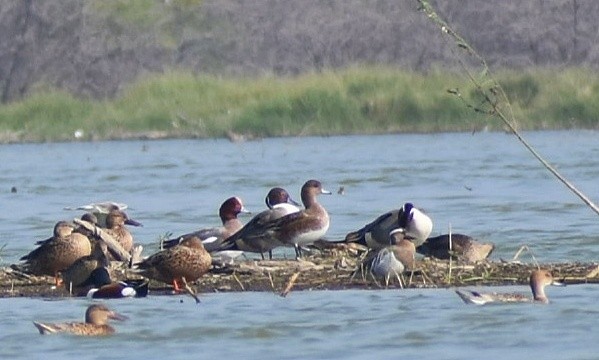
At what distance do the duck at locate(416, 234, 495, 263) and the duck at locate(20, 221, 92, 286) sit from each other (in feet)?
7.21

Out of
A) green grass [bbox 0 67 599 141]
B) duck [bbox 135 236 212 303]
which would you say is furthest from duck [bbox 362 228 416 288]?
green grass [bbox 0 67 599 141]

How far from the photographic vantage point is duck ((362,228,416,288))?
11.7 metres

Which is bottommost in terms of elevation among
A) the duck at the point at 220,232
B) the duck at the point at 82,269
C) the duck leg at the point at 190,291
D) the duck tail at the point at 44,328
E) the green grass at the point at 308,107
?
the duck tail at the point at 44,328

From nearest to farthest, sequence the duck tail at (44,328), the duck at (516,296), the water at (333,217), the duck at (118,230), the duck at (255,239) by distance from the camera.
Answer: the water at (333,217) < the duck tail at (44,328) < the duck at (516,296) < the duck at (255,239) < the duck at (118,230)

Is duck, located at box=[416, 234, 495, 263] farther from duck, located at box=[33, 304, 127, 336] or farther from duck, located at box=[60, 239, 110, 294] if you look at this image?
duck, located at box=[33, 304, 127, 336]

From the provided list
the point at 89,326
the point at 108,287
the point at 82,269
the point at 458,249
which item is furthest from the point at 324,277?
the point at 89,326

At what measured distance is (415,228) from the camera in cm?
1266

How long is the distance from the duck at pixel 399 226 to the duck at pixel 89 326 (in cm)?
254

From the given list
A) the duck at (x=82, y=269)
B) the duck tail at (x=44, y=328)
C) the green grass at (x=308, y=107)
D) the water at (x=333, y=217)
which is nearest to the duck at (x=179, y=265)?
the water at (x=333, y=217)

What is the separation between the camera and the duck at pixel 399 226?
12.6 m

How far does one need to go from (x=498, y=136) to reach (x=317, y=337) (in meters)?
20.3

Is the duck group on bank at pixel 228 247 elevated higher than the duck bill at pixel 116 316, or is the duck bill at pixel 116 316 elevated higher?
the duck group on bank at pixel 228 247

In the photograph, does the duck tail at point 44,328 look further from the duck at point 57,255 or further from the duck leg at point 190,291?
the duck at point 57,255

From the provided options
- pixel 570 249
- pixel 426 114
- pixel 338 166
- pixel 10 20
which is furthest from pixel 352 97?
pixel 570 249
